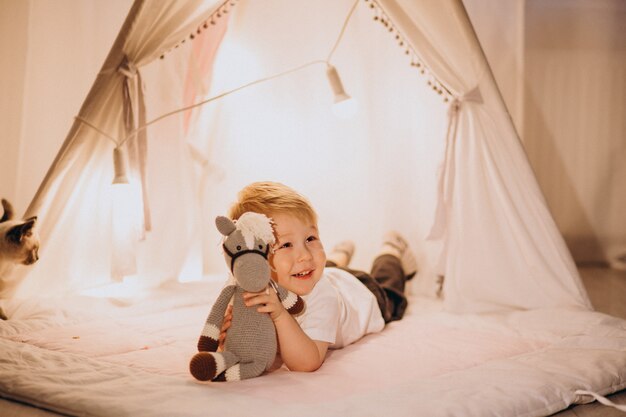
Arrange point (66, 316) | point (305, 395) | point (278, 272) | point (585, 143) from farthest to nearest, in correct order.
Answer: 1. point (585, 143)
2. point (66, 316)
3. point (278, 272)
4. point (305, 395)

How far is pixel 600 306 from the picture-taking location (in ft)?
8.41

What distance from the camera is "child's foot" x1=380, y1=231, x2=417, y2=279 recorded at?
250 centimetres

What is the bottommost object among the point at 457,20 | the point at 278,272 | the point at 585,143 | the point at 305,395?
the point at 305,395

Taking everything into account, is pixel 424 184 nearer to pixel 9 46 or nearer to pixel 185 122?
pixel 185 122

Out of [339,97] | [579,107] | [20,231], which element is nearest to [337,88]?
[339,97]

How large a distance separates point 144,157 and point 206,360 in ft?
4.16

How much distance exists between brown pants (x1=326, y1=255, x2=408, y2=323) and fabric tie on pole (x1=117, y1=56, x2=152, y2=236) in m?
0.72

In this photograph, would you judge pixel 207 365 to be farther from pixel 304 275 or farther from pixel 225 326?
pixel 304 275

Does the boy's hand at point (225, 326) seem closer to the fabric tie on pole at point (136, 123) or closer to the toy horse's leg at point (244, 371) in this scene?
the toy horse's leg at point (244, 371)

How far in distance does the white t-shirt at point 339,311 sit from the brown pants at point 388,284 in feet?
0.32

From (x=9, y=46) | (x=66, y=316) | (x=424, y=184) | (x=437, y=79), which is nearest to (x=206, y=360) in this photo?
(x=66, y=316)

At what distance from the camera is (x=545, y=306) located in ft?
6.63

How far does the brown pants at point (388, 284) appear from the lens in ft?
6.55

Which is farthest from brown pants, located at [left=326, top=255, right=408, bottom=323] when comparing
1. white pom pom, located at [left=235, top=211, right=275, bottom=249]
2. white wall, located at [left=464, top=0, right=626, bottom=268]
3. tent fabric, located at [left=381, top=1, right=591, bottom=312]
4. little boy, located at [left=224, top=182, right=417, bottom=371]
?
white wall, located at [left=464, top=0, right=626, bottom=268]
